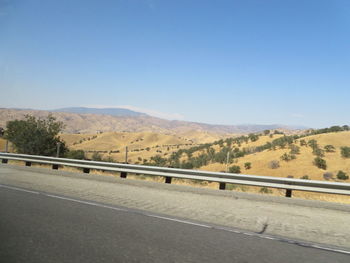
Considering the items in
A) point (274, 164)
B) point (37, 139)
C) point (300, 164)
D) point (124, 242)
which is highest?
point (37, 139)

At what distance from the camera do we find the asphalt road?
170 inches

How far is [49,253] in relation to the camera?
4.30 metres

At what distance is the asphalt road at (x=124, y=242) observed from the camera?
4.31 m

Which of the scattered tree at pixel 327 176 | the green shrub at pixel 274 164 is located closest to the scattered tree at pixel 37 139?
the green shrub at pixel 274 164

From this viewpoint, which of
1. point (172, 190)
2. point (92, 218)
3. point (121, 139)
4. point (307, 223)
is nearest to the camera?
point (92, 218)

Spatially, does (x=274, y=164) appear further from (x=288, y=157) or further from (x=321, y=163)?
(x=321, y=163)

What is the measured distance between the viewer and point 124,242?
4902 mm

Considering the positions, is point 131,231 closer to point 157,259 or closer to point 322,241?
point 157,259

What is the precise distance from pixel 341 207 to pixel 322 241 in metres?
3.64

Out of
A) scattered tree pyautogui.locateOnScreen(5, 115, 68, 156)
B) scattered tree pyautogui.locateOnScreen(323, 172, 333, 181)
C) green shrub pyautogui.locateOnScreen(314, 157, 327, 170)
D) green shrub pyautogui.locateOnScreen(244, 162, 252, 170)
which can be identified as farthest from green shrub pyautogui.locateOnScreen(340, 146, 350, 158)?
scattered tree pyautogui.locateOnScreen(5, 115, 68, 156)

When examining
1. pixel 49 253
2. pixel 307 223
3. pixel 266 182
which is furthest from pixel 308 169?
pixel 49 253

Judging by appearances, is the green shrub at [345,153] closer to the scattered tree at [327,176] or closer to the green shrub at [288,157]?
the green shrub at [288,157]

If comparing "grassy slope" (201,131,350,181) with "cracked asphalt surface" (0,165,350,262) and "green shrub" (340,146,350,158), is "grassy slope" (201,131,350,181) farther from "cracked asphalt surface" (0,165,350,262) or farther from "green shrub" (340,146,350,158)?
"cracked asphalt surface" (0,165,350,262)

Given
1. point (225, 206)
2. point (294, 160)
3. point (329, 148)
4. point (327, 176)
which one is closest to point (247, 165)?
point (294, 160)
